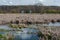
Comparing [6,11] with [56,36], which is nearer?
[56,36]

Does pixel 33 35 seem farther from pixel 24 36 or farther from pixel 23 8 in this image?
pixel 23 8

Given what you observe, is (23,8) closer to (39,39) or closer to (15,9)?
(15,9)

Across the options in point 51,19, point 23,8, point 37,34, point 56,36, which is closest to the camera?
point 56,36

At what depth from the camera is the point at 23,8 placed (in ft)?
79.6

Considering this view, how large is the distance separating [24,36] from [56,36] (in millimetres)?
1733

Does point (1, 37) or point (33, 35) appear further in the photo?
point (33, 35)

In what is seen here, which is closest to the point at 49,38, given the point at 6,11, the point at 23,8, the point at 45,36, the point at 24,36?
the point at 45,36

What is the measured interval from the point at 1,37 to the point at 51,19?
7666 mm

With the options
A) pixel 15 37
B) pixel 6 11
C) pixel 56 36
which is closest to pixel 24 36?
pixel 15 37

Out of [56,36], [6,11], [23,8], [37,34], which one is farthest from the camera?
[23,8]

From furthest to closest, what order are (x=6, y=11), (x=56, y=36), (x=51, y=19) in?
(x=6, y=11) < (x=51, y=19) < (x=56, y=36)

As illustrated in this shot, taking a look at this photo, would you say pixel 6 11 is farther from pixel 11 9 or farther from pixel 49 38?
pixel 49 38

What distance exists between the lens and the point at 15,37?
8.41 m

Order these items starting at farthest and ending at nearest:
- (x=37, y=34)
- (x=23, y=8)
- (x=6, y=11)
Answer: (x=23, y=8), (x=6, y=11), (x=37, y=34)
